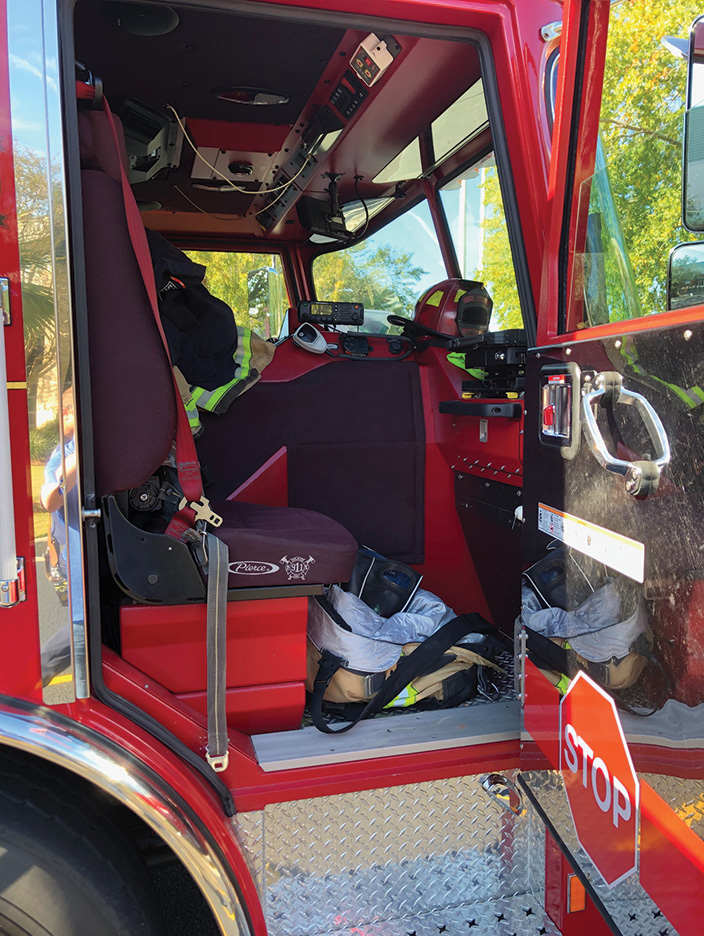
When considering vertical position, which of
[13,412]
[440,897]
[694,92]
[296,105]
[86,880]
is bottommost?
[440,897]

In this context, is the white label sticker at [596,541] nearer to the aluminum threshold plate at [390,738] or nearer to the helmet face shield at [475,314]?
the aluminum threshold plate at [390,738]

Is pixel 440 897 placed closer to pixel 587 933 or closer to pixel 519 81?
pixel 587 933

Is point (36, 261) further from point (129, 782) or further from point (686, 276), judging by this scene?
point (686, 276)

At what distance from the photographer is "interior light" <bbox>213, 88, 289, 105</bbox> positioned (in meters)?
2.40

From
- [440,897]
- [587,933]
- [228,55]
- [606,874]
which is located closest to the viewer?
[606,874]

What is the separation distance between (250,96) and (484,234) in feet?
3.15

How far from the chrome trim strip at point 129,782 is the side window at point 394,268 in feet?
7.20

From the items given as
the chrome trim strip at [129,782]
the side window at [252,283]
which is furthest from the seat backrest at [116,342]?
the side window at [252,283]

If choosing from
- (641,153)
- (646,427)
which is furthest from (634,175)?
(646,427)

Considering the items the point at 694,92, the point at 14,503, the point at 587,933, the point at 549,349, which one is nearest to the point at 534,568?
the point at 549,349

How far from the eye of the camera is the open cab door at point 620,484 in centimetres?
93

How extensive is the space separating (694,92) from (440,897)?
1.47m

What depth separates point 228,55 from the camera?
2.13m

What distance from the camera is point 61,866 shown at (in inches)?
44.1
